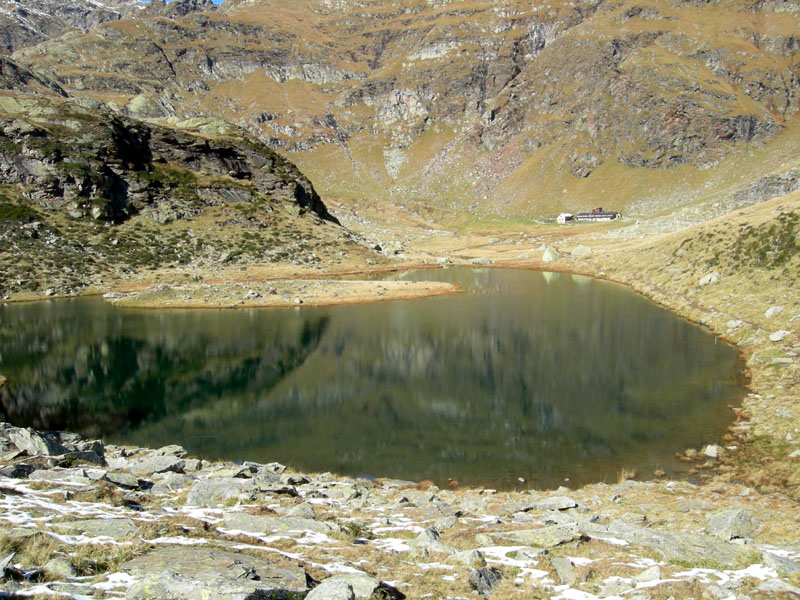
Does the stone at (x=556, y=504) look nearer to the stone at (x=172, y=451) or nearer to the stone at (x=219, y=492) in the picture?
the stone at (x=219, y=492)

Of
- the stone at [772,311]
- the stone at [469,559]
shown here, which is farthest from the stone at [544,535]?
the stone at [772,311]

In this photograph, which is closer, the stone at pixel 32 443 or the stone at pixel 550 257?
the stone at pixel 32 443

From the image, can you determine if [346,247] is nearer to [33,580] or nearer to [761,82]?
[33,580]

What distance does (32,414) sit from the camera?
28.0 metres

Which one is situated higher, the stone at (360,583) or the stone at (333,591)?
the stone at (333,591)

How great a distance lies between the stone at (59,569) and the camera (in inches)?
325

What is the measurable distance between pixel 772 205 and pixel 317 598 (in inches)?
2732

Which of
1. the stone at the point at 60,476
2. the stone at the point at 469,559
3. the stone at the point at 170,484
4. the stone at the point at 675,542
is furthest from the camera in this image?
Result: the stone at the point at 170,484

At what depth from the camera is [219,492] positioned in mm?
14992

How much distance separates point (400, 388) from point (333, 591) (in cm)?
2233

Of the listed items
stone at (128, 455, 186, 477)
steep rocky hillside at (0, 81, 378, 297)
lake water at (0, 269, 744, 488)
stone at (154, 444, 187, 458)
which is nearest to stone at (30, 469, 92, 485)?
stone at (128, 455, 186, 477)

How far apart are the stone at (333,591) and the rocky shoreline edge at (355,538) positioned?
0.09 feet

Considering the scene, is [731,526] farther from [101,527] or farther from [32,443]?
[32,443]

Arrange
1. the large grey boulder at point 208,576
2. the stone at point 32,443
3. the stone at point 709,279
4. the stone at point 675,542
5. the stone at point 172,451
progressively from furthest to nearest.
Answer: the stone at point 709,279, the stone at point 172,451, the stone at point 32,443, the stone at point 675,542, the large grey boulder at point 208,576
